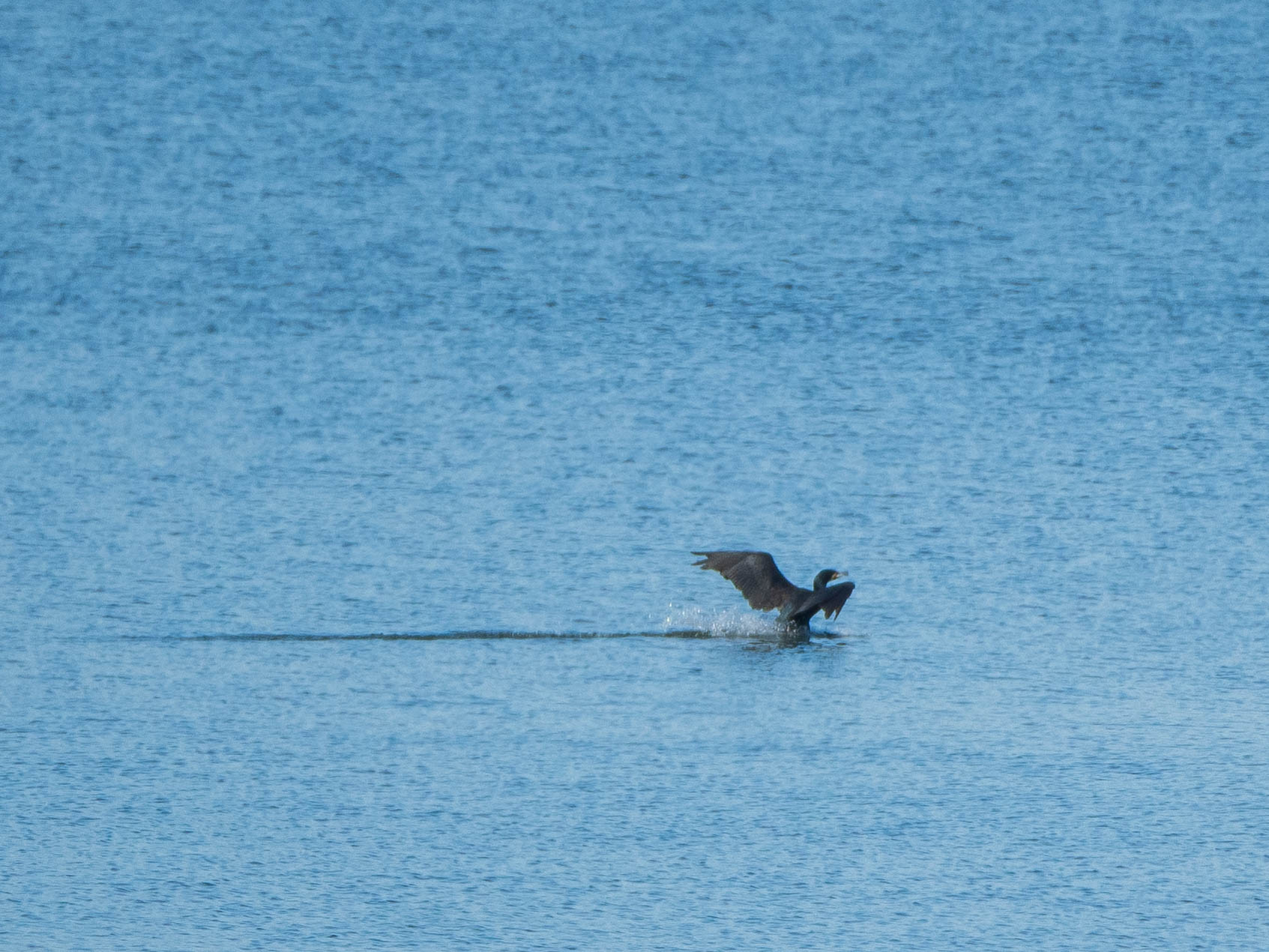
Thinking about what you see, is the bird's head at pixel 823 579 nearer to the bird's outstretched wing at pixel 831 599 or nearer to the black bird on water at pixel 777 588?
the black bird on water at pixel 777 588

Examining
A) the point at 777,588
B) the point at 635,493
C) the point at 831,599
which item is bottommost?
the point at 831,599

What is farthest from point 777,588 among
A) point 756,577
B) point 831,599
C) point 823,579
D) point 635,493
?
point 635,493

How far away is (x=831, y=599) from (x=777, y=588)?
16.4 inches

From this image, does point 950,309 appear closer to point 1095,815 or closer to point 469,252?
point 469,252

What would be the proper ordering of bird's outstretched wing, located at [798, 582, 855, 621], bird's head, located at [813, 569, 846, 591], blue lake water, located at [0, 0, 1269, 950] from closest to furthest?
blue lake water, located at [0, 0, 1269, 950] → bird's outstretched wing, located at [798, 582, 855, 621] → bird's head, located at [813, 569, 846, 591]

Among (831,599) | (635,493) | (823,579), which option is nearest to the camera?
(831,599)

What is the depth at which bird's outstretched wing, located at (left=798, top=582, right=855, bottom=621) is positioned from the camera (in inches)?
464

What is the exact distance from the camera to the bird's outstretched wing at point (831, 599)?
11.8m

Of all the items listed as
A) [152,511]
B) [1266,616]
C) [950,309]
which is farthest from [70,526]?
[950,309]

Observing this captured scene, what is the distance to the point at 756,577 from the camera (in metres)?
12.2

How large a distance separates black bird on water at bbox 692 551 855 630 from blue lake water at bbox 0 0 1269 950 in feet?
0.65

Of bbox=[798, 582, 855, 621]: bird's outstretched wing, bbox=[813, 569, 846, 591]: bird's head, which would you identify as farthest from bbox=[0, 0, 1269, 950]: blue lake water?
bbox=[813, 569, 846, 591]: bird's head

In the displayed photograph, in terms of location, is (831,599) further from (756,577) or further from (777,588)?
(756,577)

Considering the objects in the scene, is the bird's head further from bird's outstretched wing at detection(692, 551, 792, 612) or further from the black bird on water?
bird's outstretched wing at detection(692, 551, 792, 612)
